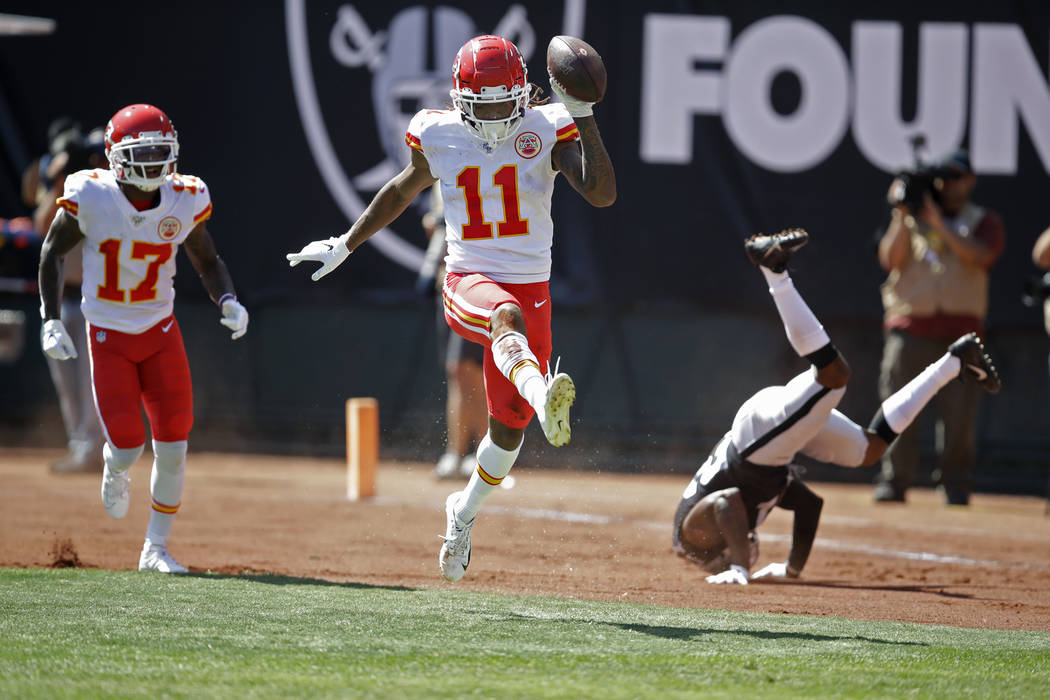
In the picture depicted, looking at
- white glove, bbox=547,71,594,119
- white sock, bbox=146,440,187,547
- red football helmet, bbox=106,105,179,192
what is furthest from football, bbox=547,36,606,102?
white sock, bbox=146,440,187,547

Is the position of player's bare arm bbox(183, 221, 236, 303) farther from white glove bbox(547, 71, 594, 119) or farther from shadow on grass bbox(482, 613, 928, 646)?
shadow on grass bbox(482, 613, 928, 646)

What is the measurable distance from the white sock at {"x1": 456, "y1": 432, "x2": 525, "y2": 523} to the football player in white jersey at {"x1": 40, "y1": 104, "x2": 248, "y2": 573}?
1.25m

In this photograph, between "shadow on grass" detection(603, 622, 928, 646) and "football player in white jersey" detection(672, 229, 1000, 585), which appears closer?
"shadow on grass" detection(603, 622, 928, 646)

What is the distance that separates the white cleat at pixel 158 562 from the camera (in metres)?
6.12

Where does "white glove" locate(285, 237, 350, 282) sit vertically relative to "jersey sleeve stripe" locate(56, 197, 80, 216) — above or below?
below

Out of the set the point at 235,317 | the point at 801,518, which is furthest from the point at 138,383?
the point at 801,518

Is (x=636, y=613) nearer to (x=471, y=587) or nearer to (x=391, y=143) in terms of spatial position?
(x=471, y=587)

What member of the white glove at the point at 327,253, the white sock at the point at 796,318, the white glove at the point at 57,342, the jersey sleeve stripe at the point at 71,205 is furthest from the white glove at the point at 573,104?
the white glove at the point at 57,342

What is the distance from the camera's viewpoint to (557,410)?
4855 mm

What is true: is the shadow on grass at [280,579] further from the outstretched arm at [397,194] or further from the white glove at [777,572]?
the white glove at [777,572]

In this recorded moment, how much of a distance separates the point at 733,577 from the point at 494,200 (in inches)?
85.3

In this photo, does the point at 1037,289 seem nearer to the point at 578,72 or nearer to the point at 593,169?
the point at 593,169

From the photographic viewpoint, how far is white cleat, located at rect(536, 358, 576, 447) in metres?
4.82

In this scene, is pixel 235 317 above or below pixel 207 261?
below
